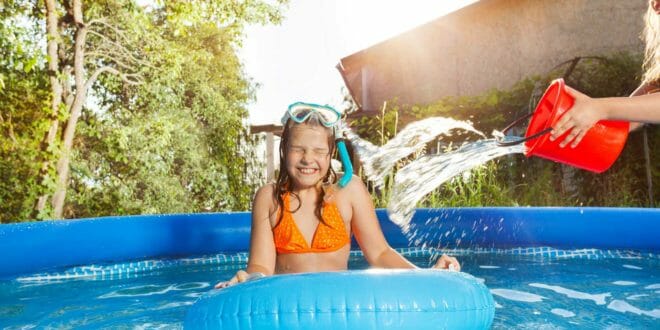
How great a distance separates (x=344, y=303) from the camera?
205 cm

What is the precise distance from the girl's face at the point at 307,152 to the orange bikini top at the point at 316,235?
0.19 meters

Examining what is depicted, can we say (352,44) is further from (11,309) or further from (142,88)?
(11,309)

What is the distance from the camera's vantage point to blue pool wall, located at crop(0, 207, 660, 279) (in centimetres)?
435

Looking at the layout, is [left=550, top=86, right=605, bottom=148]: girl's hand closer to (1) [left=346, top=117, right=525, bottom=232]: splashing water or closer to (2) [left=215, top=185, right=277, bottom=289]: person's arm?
(1) [left=346, top=117, right=525, bottom=232]: splashing water

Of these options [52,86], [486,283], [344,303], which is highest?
[52,86]

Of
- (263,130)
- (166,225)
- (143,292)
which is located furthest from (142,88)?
(143,292)

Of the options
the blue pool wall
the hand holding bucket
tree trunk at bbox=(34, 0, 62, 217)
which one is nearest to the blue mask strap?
the hand holding bucket

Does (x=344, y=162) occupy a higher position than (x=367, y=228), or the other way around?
(x=344, y=162)

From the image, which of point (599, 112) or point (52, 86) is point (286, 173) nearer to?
point (599, 112)

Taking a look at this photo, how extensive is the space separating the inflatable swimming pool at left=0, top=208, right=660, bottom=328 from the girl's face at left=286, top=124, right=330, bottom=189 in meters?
1.97

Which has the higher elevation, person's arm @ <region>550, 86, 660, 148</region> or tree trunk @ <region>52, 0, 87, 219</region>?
tree trunk @ <region>52, 0, 87, 219</region>

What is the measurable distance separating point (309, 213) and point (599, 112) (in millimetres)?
1361

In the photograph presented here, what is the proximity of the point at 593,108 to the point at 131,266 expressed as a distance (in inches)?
132

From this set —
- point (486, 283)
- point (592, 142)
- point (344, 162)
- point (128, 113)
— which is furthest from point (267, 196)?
point (128, 113)
